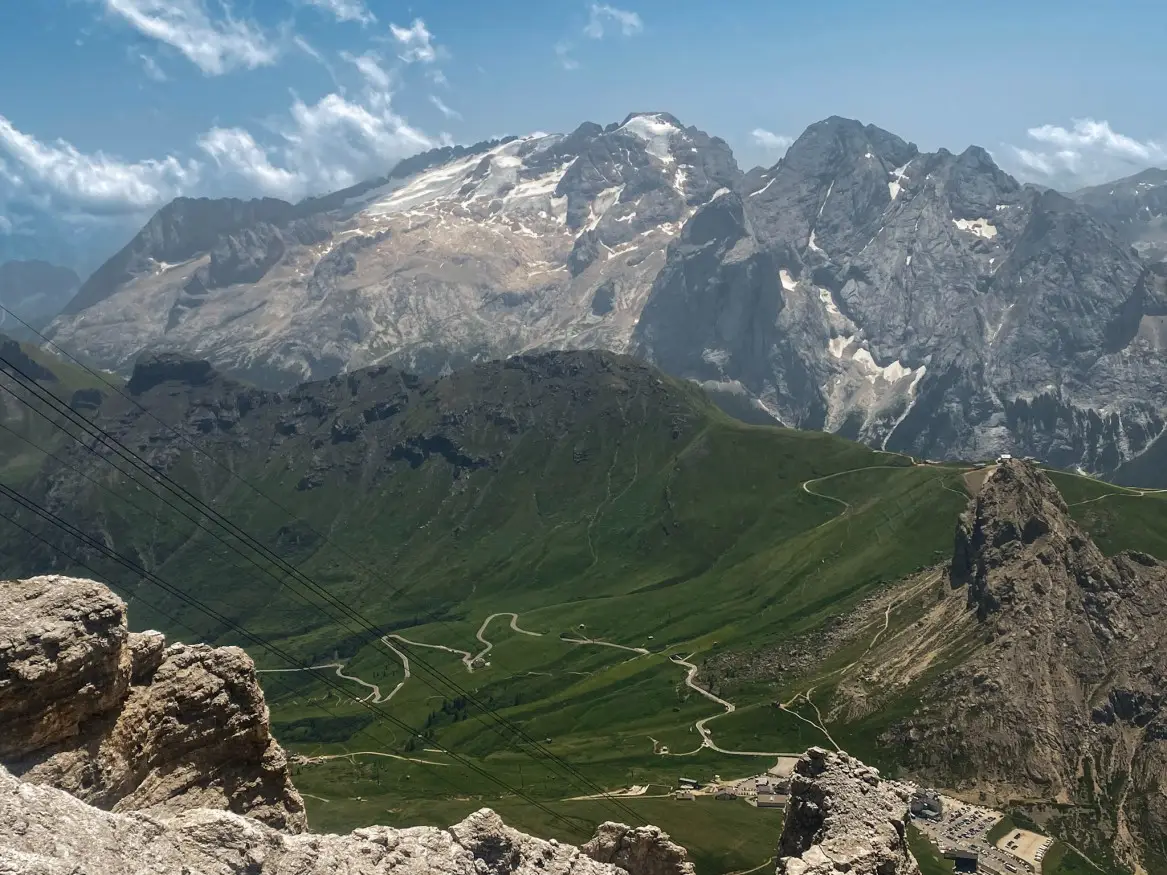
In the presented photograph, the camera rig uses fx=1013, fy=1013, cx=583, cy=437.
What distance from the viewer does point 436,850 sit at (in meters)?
40.6

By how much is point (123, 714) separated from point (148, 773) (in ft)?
8.59

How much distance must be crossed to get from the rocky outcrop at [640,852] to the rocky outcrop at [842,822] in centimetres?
572

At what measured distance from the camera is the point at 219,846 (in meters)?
31.7

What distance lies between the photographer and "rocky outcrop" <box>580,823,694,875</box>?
54.7m

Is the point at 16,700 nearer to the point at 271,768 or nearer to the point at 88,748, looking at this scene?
the point at 88,748

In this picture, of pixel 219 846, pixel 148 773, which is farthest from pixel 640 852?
pixel 219 846

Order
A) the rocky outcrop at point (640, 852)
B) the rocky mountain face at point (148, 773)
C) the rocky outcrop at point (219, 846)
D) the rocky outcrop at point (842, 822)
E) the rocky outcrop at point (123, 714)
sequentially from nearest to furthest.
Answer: the rocky outcrop at point (219, 846) → the rocky mountain face at point (148, 773) → the rocky outcrop at point (123, 714) → the rocky outcrop at point (842, 822) → the rocky outcrop at point (640, 852)

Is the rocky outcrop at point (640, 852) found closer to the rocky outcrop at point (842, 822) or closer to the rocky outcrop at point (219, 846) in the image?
the rocky outcrop at point (842, 822)

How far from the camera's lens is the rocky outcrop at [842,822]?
151 feet

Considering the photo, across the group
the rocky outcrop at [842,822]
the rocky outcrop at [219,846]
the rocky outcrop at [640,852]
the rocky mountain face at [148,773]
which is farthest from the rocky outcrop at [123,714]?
the rocky outcrop at [842,822]

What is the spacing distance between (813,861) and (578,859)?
1094cm

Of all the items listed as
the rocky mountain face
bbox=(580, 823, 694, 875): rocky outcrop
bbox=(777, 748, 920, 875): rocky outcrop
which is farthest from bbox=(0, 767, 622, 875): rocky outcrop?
bbox=(777, 748, 920, 875): rocky outcrop

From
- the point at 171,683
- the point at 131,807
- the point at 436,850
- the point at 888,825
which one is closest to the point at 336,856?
the point at 436,850

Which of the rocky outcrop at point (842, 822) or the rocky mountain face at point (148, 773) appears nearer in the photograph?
the rocky mountain face at point (148, 773)
